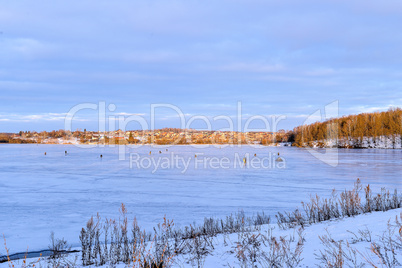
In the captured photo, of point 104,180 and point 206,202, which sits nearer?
point 206,202

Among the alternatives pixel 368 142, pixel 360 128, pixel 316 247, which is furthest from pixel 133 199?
pixel 360 128

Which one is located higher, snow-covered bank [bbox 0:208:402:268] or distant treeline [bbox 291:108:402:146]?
distant treeline [bbox 291:108:402:146]

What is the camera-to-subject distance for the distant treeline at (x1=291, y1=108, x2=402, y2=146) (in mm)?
85812

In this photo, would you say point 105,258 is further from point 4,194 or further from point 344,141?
point 344,141

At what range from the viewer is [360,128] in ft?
295

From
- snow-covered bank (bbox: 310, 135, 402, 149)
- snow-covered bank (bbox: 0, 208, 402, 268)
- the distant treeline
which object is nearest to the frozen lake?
snow-covered bank (bbox: 0, 208, 402, 268)

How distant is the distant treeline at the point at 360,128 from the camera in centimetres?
8581

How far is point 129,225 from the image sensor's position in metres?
8.06

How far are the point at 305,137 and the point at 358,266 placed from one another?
101 metres

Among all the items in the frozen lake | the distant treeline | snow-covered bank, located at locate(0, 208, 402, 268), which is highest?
Answer: the distant treeline

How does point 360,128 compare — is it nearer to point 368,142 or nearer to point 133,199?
point 368,142

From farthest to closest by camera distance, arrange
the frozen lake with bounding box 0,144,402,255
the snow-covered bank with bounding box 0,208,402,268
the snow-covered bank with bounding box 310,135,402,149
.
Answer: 1. the snow-covered bank with bounding box 310,135,402,149
2. the frozen lake with bounding box 0,144,402,255
3. the snow-covered bank with bounding box 0,208,402,268

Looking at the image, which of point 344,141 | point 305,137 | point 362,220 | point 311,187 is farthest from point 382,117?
point 362,220

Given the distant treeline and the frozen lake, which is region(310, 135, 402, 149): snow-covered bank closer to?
the distant treeline
